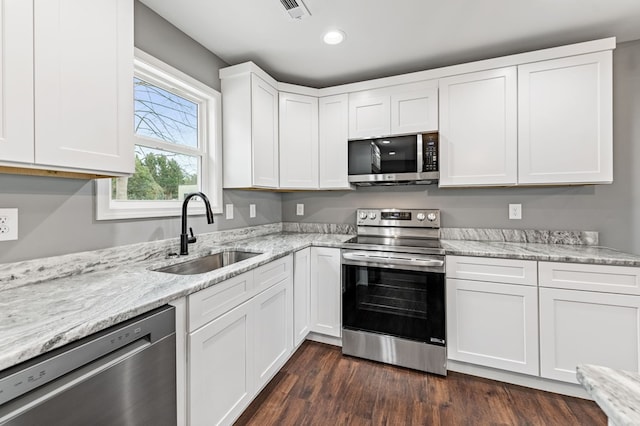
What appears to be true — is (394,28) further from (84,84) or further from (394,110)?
(84,84)

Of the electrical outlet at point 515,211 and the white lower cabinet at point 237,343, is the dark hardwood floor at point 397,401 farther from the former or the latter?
the electrical outlet at point 515,211

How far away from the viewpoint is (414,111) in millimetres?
2387

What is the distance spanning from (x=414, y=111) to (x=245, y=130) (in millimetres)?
1429

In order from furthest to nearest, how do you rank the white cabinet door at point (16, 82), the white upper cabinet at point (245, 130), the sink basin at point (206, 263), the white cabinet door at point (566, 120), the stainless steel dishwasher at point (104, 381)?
→ the white upper cabinet at point (245, 130) → the white cabinet door at point (566, 120) → the sink basin at point (206, 263) → the white cabinet door at point (16, 82) → the stainless steel dishwasher at point (104, 381)

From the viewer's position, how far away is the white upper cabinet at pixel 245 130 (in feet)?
7.46

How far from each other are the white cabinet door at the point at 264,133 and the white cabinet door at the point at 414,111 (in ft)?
3.48

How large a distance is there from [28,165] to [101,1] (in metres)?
0.77

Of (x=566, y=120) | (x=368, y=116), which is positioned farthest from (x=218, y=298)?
(x=566, y=120)

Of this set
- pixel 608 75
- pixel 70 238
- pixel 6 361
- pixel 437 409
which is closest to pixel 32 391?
pixel 6 361

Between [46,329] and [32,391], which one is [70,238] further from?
[32,391]

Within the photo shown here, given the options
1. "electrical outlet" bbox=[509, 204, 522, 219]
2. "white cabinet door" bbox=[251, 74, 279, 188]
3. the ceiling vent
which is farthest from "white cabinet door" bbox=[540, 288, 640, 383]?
the ceiling vent

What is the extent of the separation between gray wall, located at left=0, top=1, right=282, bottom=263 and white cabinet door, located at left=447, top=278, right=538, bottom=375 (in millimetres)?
1991

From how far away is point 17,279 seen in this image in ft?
3.83

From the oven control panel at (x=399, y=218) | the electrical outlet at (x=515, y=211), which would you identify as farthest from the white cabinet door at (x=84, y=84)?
the electrical outlet at (x=515, y=211)
